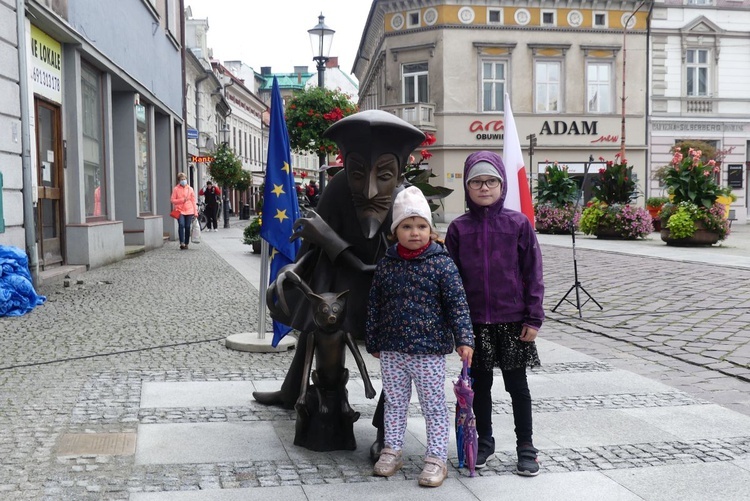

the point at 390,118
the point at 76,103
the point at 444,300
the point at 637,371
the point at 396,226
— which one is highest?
the point at 76,103

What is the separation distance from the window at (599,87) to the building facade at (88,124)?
828 inches

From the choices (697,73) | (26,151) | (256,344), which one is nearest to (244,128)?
(697,73)

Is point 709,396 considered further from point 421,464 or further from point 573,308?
point 573,308

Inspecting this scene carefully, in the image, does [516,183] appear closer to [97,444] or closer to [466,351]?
[466,351]

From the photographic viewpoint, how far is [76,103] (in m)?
13.1

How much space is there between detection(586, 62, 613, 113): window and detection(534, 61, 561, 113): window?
1.41 metres

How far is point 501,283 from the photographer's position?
13.3ft

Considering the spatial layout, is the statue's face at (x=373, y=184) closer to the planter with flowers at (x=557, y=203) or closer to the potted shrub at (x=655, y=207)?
the planter with flowers at (x=557, y=203)

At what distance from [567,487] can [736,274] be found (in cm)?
1014

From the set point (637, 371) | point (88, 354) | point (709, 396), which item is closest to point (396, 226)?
point (709, 396)

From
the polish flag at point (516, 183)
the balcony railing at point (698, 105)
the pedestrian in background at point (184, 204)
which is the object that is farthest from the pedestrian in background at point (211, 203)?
the polish flag at point (516, 183)

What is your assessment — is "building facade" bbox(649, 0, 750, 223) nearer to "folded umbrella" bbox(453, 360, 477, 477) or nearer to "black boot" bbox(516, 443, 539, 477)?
"black boot" bbox(516, 443, 539, 477)

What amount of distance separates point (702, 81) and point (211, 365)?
3655 centimetres

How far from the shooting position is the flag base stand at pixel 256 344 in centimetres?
705
